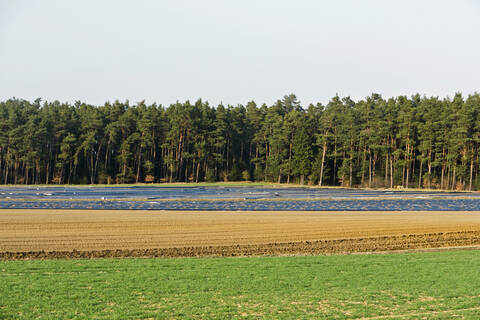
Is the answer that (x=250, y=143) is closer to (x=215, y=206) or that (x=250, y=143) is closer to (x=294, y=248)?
(x=215, y=206)

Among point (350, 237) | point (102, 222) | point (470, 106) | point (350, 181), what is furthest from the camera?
point (350, 181)

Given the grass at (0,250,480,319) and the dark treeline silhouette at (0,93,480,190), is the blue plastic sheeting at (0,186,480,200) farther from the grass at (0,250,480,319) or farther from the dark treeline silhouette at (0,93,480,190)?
the grass at (0,250,480,319)

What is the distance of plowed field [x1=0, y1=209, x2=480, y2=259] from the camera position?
65.4 feet

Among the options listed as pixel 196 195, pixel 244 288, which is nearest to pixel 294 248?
pixel 244 288

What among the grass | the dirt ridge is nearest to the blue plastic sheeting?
the dirt ridge

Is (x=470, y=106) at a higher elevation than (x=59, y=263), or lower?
higher

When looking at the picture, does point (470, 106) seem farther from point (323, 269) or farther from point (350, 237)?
point (323, 269)

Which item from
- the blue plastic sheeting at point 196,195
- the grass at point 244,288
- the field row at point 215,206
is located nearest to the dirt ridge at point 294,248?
the grass at point 244,288

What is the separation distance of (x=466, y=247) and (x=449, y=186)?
6696cm

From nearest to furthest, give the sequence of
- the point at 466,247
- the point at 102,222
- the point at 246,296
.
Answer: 1. the point at 246,296
2. the point at 466,247
3. the point at 102,222

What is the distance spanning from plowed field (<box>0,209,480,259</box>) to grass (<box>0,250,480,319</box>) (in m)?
2.85

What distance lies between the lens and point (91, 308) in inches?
416

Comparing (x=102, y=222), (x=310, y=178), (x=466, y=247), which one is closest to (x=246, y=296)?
(x=466, y=247)

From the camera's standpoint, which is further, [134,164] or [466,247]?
[134,164]
